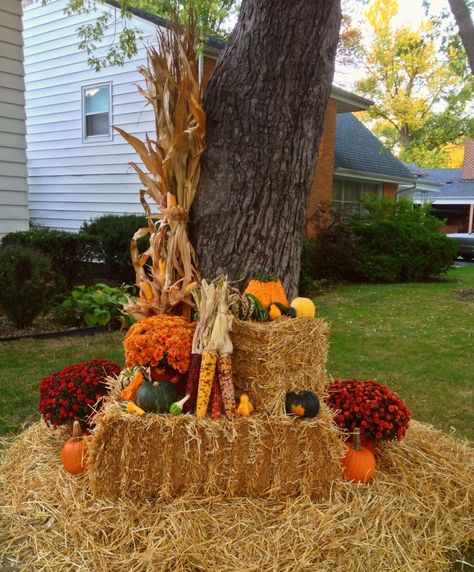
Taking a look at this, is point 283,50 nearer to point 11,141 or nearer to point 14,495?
point 14,495

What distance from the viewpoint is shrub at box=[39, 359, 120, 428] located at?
9.70 ft

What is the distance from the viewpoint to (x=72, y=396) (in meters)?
2.97

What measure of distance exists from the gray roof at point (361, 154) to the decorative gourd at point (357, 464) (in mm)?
13464

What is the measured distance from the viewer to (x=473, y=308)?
933cm

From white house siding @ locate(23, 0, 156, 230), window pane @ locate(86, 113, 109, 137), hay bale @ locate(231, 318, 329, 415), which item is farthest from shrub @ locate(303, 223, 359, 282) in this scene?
hay bale @ locate(231, 318, 329, 415)

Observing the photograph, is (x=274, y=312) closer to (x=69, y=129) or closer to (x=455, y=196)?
(x=69, y=129)

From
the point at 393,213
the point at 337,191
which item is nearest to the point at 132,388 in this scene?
the point at 393,213

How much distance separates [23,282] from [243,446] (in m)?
4.59

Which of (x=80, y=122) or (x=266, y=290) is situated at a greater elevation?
(x=80, y=122)

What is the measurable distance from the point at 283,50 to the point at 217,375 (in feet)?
6.02

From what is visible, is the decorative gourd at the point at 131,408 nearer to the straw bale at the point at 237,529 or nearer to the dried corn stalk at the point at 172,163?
the straw bale at the point at 237,529

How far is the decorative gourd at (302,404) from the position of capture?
256 cm

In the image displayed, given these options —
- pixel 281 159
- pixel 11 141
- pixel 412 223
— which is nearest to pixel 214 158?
pixel 281 159

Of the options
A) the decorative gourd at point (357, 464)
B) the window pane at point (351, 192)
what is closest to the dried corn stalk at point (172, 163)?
the decorative gourd at point (357, 464)
